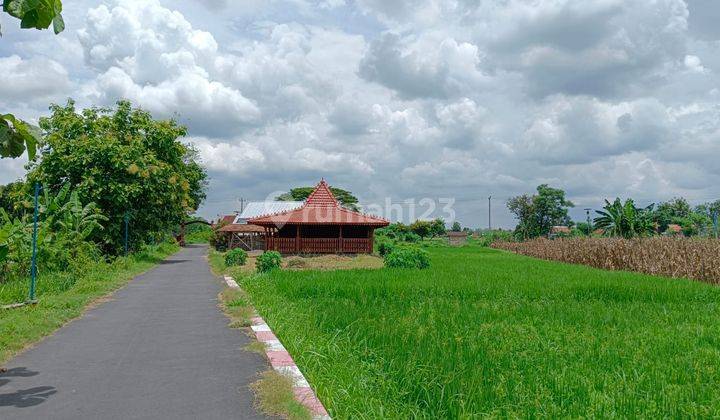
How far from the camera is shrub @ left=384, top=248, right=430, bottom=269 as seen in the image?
2111 cm

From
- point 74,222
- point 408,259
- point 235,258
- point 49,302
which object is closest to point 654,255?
point 408,259

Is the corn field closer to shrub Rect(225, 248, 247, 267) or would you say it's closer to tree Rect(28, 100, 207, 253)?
shrub Rect(225, 248, 247, 267)

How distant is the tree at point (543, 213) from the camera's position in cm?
5709

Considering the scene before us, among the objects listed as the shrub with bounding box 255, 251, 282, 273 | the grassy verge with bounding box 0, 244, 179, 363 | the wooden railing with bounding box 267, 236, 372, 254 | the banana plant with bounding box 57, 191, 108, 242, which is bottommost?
the grassy verge with bounding box 0, 244, 179, 363

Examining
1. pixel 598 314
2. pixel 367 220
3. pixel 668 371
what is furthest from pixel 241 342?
pixel 367 220

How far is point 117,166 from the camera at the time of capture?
25.5 meters

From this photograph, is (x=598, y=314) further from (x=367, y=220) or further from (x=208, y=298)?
(x=367, y=220)

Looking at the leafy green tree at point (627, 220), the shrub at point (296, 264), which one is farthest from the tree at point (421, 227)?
the shrub at point (296, 264)

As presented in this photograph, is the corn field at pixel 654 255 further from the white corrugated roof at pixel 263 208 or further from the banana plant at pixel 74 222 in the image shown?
the white corrugated roof at pixel 263 208

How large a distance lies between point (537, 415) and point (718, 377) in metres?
2.70

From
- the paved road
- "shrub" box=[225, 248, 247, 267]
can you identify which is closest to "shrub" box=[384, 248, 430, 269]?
"shrub" box=[225, 248, 247, 267]

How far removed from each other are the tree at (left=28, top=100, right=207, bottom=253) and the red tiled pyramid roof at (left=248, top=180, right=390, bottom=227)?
4998 millimetres

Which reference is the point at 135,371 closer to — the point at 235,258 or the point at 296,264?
the point at 296,264

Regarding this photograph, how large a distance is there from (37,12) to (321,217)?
90.9ft
